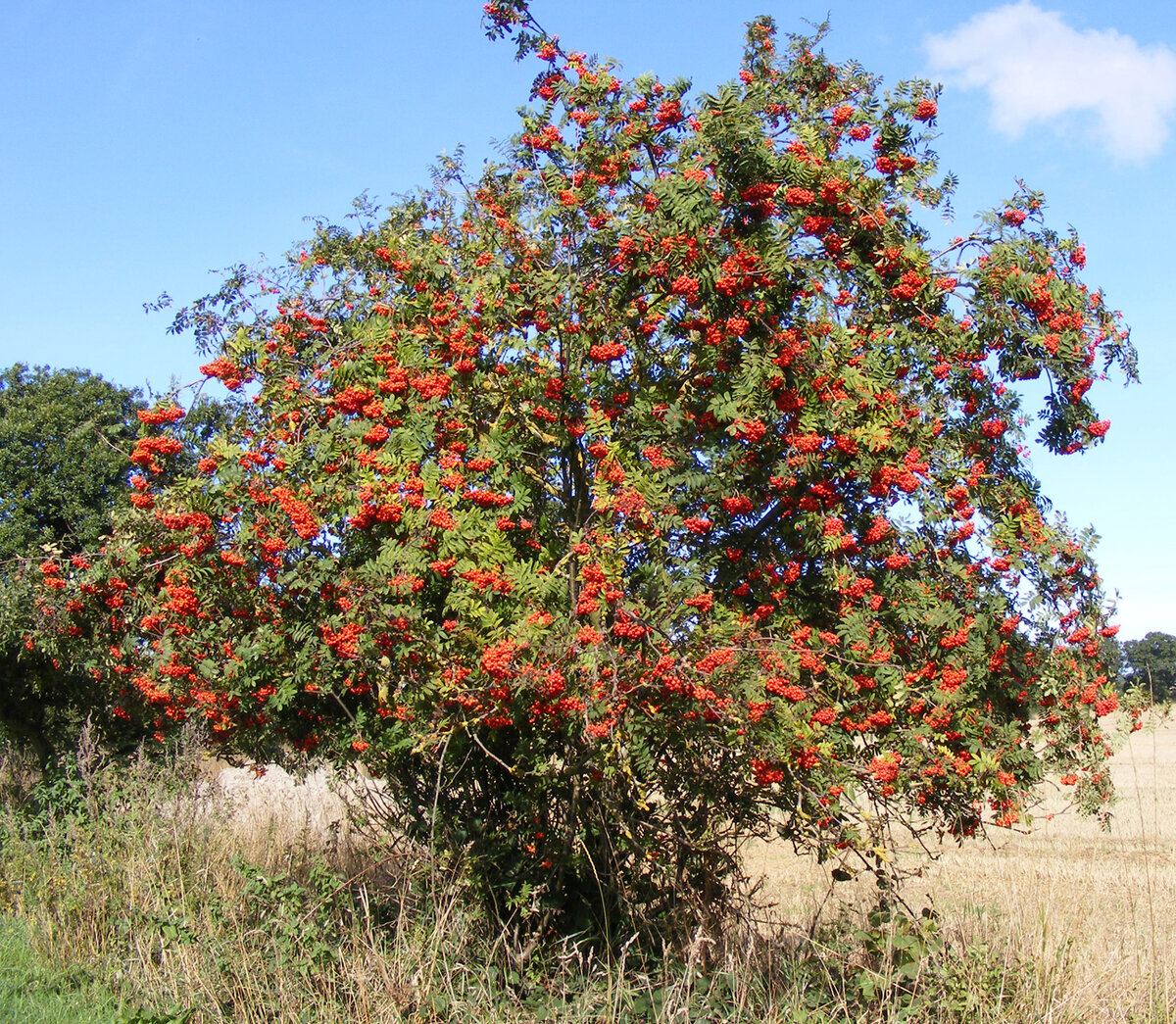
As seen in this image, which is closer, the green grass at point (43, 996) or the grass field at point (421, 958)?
the grass field at point (421, 958)

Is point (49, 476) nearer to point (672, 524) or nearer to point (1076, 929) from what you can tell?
point (672, 524)

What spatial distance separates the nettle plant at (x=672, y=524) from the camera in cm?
412

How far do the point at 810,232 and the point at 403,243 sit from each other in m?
2.35

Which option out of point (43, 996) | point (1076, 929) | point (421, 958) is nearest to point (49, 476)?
point (43, 996)

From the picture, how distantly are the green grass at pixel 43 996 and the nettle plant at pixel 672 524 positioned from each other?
55.9 inches

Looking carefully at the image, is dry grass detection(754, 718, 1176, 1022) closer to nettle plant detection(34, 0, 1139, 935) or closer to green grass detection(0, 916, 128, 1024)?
nettle plant detection(34, 0, 1139, 935)

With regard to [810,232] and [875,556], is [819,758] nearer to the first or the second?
[875,556]

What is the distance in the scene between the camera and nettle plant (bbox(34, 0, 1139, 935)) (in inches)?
162

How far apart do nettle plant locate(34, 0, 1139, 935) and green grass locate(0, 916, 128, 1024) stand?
1.42 metres

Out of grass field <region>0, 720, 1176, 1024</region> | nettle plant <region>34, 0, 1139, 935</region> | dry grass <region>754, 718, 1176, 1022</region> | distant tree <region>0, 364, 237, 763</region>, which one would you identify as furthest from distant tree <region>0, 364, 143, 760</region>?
dry grass <region>754, 718, 1176, 1022</region>

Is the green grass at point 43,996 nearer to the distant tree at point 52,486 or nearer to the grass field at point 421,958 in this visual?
the grass field at point 421,958

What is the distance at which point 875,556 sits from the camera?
14.3 feet

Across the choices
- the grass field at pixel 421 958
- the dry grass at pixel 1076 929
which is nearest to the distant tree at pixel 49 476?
the grass field at pixel 421 958

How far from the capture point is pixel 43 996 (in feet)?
15.6
